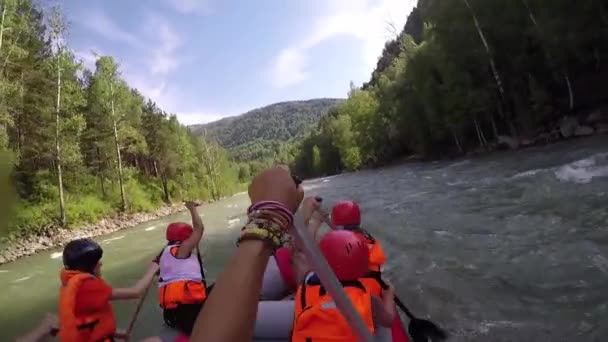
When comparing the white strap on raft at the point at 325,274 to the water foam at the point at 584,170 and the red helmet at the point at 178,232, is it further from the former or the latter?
the water foam at the point at 584,170

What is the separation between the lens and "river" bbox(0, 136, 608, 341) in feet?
15.4

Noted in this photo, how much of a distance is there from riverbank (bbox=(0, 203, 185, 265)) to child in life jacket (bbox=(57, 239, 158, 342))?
11877mm

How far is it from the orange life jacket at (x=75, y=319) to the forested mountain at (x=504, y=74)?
20.6 metres

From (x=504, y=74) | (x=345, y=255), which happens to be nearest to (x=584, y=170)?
(x=345, y=255)

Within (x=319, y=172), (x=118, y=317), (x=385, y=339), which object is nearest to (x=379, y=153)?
(x=319, y=172)

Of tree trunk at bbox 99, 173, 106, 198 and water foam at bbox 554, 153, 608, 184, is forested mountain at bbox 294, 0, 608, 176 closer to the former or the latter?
water foam at bbox 554, 153, 608, 184

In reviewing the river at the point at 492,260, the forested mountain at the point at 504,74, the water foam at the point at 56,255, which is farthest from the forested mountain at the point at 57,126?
the forested mountain at the point at 504,74

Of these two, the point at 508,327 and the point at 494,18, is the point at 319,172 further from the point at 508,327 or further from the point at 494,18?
the point at 508,327

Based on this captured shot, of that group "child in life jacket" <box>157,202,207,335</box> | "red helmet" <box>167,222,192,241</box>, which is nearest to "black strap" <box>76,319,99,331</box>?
"child in life jacket" <box>157,202,207,335</box>

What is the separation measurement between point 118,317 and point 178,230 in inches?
118

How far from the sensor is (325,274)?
3.27 feet

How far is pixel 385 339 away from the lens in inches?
119

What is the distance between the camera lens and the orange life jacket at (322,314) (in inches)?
96.8

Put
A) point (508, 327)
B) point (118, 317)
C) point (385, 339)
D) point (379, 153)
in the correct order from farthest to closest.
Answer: point (379, 153) → point (118, 317) → point (508, 327) → point (385, 339)
